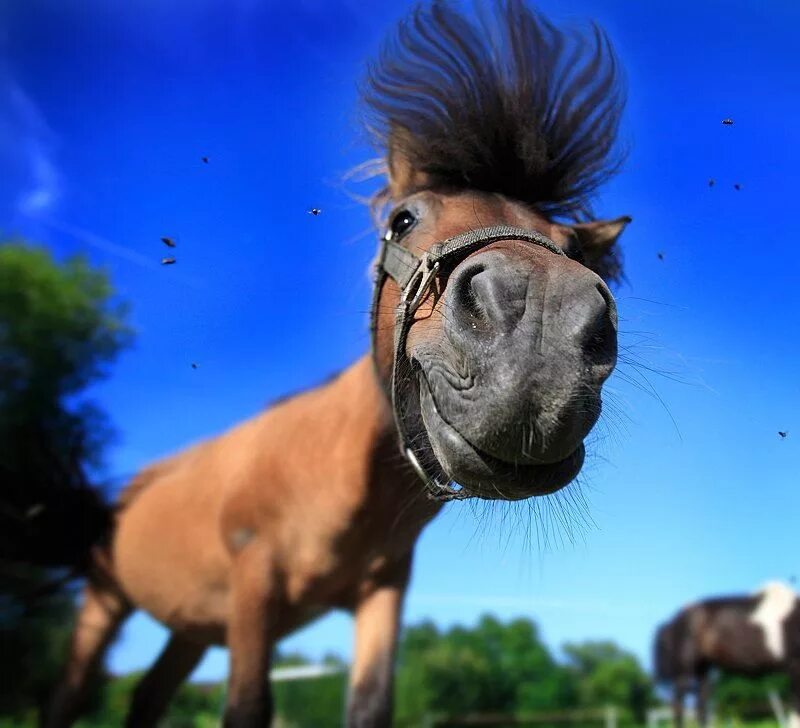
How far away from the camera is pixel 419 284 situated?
1.92m

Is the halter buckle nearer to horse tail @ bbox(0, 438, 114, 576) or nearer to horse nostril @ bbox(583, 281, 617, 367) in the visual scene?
horse nostril @ bbox(583, 281, 617, 367)

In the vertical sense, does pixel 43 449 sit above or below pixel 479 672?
above

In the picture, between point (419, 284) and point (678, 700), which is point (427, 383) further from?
point (678, 700)

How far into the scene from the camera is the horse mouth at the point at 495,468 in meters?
1.58

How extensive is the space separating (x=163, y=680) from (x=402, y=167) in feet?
10.8

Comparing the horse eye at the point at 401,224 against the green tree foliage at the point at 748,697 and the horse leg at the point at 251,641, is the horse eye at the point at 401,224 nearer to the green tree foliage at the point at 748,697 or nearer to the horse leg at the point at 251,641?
the horse leg at the point at 251,641

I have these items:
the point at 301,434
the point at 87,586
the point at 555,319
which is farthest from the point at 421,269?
the point at 87,586

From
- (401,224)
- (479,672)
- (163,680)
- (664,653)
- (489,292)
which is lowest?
(163,680)

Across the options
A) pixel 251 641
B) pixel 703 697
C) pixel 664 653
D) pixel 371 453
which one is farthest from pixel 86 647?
pixel 664 653

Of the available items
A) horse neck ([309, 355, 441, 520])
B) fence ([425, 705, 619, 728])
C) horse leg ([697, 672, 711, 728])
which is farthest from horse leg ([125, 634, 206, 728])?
fence ([425, 705, 619, 728])

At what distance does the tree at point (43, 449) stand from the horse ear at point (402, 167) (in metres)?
2.65

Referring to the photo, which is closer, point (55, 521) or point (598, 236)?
point (598, 236)

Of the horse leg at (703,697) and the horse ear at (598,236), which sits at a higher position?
the horse ear at (598,236)

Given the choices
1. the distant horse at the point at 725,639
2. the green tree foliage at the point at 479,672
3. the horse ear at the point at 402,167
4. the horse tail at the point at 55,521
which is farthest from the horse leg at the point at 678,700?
the horse ear at the point at 402,167
